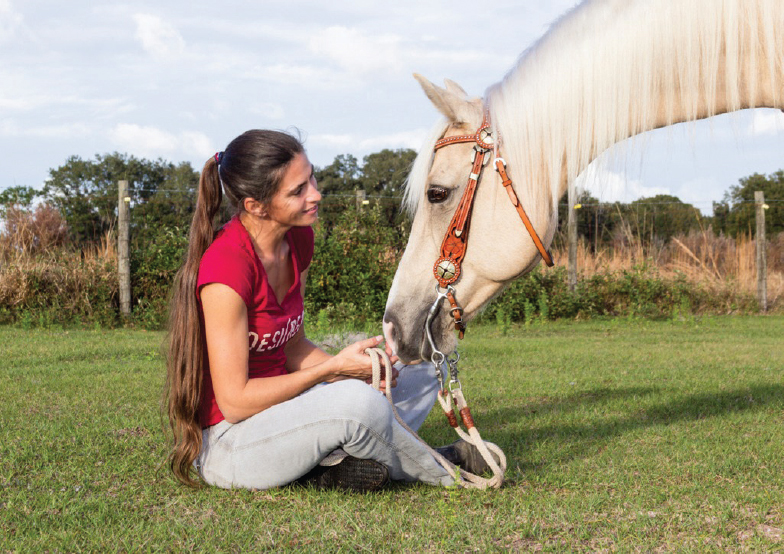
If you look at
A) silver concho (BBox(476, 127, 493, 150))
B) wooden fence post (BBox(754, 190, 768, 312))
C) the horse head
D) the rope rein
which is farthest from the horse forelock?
wooden fence post (BBox(754, 190, 768, 312))

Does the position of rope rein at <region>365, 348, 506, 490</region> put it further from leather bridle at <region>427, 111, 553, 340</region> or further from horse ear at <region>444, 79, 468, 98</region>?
horse ear at <region>444, 79, 468, 98</region>

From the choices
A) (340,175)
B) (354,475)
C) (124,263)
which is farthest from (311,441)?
(340,175)

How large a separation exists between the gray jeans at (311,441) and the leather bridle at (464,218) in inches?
13.8

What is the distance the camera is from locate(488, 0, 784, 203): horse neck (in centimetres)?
233

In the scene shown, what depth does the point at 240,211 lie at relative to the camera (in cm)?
283

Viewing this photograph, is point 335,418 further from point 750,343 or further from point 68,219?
point 68,219

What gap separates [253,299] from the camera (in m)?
2.71

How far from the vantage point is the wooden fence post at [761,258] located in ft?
39.0

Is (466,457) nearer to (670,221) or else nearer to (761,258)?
(761,258)

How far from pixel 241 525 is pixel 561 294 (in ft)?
30.0

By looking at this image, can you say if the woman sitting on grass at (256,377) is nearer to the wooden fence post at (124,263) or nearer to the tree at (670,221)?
the wooden fence post at (124,263)

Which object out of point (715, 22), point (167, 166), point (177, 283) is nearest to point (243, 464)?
point (177, 283)

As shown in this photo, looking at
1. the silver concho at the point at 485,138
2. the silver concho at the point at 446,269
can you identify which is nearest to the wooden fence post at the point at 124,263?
the silver concho at the point at 446,269

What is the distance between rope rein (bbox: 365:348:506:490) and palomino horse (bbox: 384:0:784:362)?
153mm
